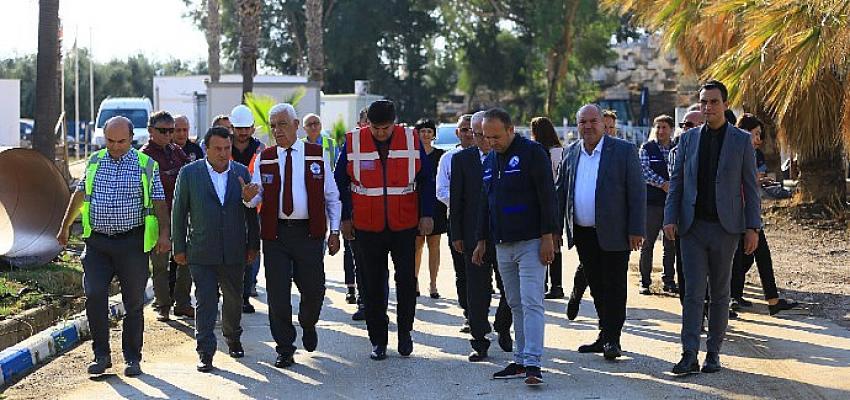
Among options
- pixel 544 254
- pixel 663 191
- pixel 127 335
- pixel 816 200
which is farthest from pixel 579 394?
pixel 816 200

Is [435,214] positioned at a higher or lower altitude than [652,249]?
higher

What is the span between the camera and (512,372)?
28.2 ft

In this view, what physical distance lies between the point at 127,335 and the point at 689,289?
12.9 ft

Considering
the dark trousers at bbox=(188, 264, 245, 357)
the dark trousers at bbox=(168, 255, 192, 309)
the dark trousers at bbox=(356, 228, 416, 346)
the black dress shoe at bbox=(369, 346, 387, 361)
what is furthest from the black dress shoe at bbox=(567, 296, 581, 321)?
the dark trousers at bbox=(168, 255, 192, 309)

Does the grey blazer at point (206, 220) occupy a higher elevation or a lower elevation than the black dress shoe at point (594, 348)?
higher

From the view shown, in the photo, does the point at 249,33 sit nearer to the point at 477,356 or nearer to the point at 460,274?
the point at 460,274

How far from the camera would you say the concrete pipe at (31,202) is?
13625 millimetres

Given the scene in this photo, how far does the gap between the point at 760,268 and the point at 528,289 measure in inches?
144

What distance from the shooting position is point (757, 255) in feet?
36.8

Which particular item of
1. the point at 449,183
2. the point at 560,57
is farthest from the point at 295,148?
the point at 560,57

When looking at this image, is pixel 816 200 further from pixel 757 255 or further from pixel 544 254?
pixel 544 254

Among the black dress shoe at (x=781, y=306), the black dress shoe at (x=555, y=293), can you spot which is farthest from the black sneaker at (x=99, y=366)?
the black dress shoe at (x=781, y=306)

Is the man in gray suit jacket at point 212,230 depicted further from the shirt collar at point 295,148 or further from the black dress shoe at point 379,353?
the black dress shoe at point 379,353

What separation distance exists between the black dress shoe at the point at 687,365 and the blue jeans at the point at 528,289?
99 cm
